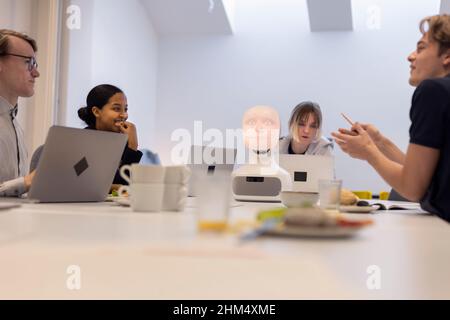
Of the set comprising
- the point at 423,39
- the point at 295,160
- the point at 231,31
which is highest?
the point at 231,31

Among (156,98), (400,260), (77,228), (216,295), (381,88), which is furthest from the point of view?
(156,98)

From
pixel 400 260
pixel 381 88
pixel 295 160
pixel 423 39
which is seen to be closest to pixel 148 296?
pixel 400 260

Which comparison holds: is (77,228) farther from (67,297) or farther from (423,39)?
(423,39)

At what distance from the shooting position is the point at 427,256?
2.57ft

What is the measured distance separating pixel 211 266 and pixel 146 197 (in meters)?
0.74

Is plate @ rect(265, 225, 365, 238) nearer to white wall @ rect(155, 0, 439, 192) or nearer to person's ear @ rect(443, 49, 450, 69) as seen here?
person's ear @ rect(443, 49, 450, 69)

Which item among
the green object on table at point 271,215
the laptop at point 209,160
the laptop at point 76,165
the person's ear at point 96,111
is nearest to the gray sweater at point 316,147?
the laptop at point 209,160

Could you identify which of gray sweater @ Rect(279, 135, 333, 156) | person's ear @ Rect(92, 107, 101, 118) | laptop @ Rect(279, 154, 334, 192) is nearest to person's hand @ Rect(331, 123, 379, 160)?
laptop @ Rect(279, 154, 334, 192)

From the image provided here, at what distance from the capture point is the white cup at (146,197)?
4.49 feet

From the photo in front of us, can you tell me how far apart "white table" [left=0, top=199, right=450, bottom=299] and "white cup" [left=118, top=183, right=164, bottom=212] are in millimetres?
458

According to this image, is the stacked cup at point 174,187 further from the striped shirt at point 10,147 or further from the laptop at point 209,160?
the laptop at point 209,160

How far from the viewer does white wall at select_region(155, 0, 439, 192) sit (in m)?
6.19

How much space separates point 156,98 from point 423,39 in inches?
208

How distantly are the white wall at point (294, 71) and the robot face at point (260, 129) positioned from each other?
3.64 m
